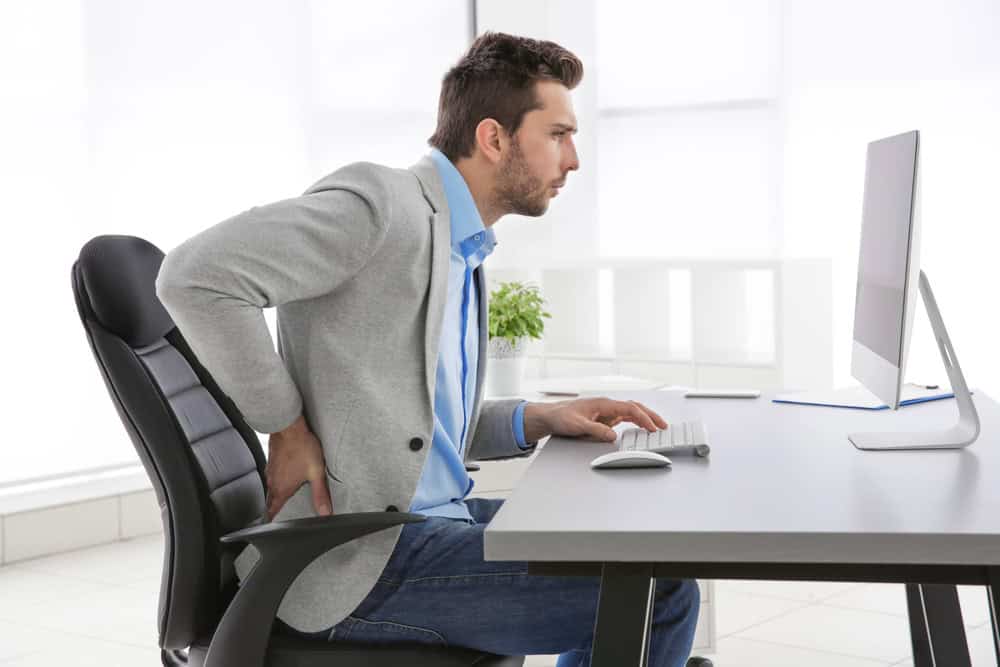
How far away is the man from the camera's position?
1610 mm

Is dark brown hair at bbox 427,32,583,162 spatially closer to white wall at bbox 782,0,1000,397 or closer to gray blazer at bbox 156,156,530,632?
gray blazer at bbox 156,156,530,632

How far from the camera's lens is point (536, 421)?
211cm

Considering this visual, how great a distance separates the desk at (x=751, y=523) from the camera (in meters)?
1.26

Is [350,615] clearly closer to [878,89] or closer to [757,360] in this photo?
[757,360]

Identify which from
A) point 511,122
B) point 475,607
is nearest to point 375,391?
point 475,607

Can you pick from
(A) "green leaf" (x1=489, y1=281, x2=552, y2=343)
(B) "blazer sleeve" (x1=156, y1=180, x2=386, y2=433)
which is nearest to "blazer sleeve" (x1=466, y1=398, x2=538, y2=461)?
(B) "blazer sleeve" (x1=156, y1=180, x2=386, y2=433)

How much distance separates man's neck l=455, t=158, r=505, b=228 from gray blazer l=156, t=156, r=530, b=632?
0.17 m

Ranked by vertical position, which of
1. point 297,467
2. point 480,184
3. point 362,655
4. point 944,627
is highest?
point 480,184

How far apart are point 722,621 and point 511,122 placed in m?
1.99

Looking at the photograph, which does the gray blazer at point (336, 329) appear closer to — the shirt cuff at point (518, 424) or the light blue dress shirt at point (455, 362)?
the light blue dress shirt at point (455, 362)

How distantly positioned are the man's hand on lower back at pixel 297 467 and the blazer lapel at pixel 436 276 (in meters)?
0.18

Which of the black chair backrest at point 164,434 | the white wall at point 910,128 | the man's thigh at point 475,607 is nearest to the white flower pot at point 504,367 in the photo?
the black chair backrest at point 164,434

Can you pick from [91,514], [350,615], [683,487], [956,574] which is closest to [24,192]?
[91,514]

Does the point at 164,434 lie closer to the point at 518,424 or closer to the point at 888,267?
the point at 518,424
